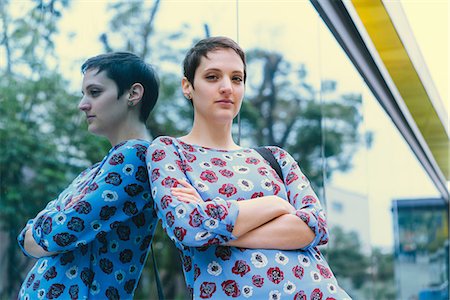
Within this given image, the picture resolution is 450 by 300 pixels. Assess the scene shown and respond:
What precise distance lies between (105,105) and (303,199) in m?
0.67

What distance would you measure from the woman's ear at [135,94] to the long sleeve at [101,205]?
0.21 m

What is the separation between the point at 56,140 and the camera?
4348mm

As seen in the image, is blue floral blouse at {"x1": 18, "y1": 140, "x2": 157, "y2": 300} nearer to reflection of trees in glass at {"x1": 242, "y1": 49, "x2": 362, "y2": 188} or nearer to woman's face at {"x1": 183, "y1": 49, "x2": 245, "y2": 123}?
woman's face at {"x1": 183, "y1": 49, "x2": 245, "y2": 123}

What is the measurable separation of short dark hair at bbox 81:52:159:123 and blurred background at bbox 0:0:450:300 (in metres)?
0.20

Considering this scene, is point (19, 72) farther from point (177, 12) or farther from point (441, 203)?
point (441, 203)

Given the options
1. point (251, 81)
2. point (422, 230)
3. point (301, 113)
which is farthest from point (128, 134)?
point (422, 230)

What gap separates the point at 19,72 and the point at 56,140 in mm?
420

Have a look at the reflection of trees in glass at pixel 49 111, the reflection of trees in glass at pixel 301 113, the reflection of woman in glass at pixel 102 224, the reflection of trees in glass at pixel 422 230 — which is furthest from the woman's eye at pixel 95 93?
the reflection of trees in glass at pixel 422 230

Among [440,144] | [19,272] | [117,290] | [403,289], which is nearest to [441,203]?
[403,289]

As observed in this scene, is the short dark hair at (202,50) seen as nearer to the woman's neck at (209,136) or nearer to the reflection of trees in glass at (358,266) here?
the woman's neck at (209,136)

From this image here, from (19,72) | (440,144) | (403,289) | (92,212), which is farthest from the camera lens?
Result: (403,289)

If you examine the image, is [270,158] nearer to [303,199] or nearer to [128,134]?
[303,199]

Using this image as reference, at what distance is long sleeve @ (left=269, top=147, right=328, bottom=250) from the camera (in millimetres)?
1818

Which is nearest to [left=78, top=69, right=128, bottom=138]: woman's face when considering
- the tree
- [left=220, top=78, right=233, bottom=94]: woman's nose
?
[left=220, top=78, right=233, bottom=94]: woman's nose
